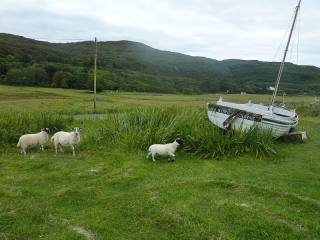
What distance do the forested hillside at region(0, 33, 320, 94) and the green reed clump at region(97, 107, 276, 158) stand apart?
70.6 m

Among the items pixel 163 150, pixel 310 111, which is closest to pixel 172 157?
pixel 163 150

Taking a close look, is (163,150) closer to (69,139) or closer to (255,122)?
(69,139)

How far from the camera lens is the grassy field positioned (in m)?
8.99

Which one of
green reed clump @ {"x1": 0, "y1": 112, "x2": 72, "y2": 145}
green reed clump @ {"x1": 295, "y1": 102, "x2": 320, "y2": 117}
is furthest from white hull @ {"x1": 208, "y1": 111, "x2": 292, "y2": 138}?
green reed clump @ {"x1": 295, "y1": 102, "x2": 320, "y2": 117}

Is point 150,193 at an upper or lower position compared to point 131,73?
lower

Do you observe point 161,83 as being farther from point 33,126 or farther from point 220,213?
point 220,213

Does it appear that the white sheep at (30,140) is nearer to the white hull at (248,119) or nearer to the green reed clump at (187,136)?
the green reed clump at (187,136)

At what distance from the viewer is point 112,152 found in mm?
16641

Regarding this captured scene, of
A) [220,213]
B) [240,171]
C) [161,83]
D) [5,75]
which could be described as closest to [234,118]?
[240,171]

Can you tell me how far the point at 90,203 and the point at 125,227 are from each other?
183 centimetres

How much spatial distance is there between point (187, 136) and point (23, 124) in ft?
24.9

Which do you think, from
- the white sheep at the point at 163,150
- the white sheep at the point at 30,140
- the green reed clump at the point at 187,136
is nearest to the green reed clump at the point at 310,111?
the green reed clump at the point at 187,136

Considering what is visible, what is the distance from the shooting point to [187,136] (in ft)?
55.6

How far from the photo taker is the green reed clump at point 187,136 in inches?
653
